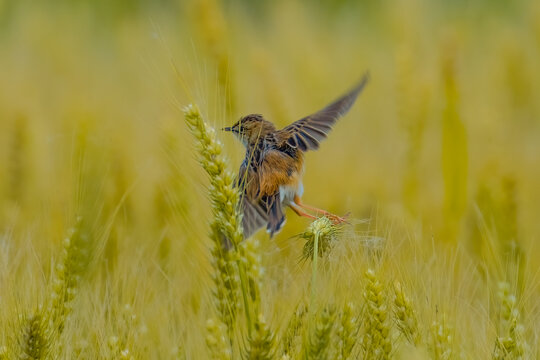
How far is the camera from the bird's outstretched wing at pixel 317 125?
2066 millimetres

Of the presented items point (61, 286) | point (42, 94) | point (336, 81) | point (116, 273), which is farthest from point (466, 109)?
point (61, 286)

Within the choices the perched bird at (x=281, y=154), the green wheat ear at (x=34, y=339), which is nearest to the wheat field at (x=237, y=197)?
the green wheat ear at (x=34, y=339)

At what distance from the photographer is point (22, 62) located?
421 cm

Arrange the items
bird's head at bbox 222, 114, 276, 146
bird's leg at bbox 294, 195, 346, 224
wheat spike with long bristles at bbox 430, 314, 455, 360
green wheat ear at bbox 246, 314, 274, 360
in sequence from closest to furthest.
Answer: green wheat ear at bbox 246, 314, 274, 360 < wheat spike with long bristles at bbox 430, 314, 455, 360 < bird's leg at bbox 294, 195, 346, 224 < bird's head at bbox 222, 114, 276, 146

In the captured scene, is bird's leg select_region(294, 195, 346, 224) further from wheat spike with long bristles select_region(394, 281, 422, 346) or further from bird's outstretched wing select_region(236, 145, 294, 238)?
wheat spike with long bristles select_region(394, 281, 422, 346)

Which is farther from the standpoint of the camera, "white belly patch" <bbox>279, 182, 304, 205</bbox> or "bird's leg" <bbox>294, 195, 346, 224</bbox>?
"white belly patch" <bbox>279, 182, 304, 205</bbox>

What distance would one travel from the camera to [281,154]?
7.02ft

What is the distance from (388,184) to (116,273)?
147 cm

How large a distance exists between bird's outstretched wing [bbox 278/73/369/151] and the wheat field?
0.18 metres

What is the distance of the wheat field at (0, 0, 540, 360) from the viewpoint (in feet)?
5.16

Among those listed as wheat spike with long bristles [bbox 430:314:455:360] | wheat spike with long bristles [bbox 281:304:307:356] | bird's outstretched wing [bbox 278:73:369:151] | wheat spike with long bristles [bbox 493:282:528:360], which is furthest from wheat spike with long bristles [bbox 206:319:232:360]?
bird's outstretched wing [bbox 278:73:369:151]

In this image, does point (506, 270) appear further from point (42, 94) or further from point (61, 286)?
point (42, 94)

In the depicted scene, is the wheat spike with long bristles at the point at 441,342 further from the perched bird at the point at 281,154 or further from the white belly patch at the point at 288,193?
the white belly patch at the point at 288,193

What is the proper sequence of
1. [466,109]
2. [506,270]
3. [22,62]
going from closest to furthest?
[506,270] → [466,109] → [22,62]
